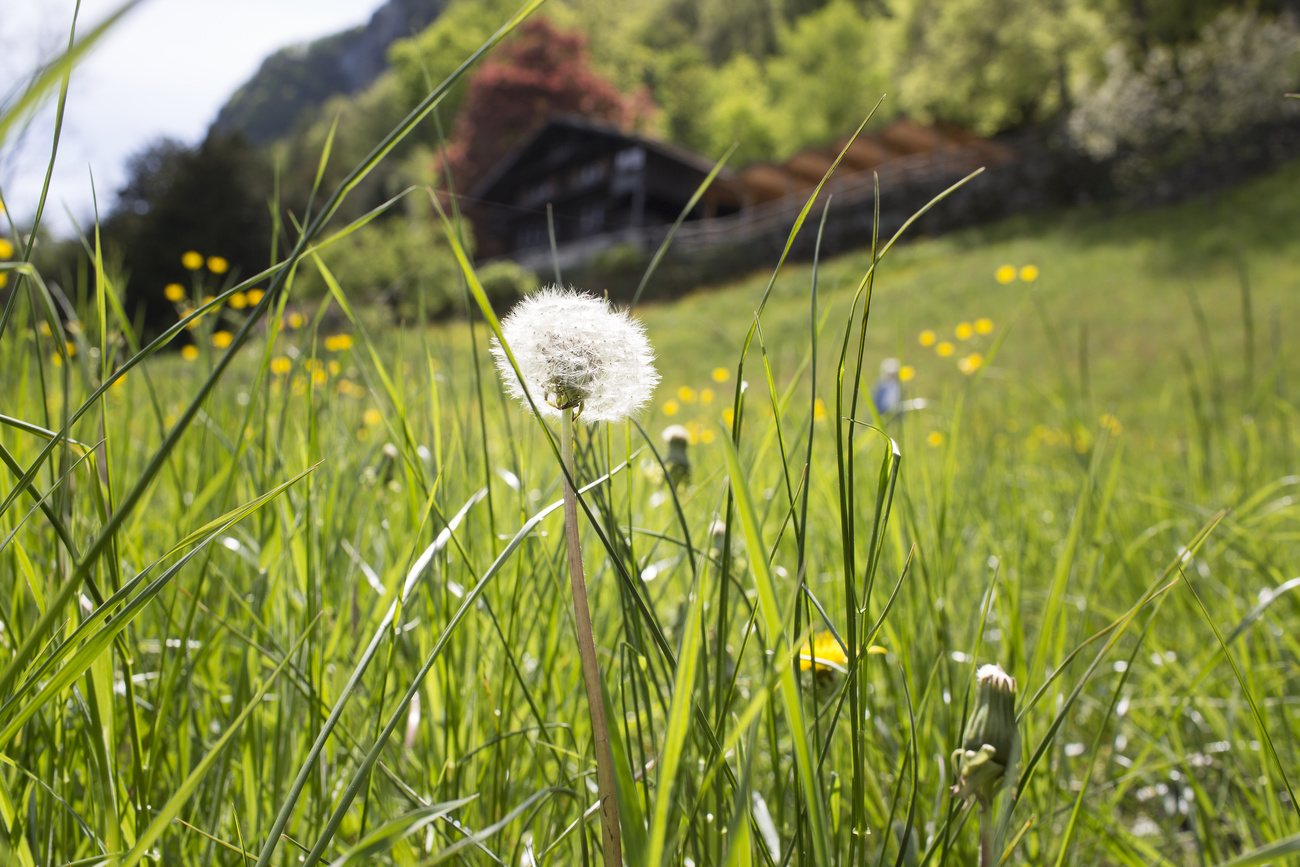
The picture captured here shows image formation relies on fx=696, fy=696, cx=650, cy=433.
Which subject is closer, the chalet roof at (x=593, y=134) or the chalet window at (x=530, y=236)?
the chalet roof at (x=593, y=134)

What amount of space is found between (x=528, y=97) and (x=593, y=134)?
725 centimetres

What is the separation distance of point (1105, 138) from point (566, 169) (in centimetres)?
1193

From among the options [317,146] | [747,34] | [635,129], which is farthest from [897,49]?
[317,146]

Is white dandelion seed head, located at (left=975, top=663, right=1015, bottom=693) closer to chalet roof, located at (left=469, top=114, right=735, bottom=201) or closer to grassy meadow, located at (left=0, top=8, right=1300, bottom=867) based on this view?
grassy meadow, located at (left=0, top=8, right=1300, bottom=867)

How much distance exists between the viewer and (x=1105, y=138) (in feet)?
39.0

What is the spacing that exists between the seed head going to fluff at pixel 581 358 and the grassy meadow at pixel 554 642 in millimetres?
39

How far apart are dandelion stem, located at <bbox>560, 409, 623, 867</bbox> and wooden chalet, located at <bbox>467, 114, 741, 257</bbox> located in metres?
15.1

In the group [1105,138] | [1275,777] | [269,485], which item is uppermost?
[269,485]

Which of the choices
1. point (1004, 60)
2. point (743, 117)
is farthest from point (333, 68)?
point (1004, 60)

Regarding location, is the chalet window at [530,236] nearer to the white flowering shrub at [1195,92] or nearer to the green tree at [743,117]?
the green tree at [743,117]

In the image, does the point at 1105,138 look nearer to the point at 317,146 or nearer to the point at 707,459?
the point at 707,459

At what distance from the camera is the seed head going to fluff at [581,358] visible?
31 cm

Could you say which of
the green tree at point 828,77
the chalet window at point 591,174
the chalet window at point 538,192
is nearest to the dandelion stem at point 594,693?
the chalet window at point 591,174

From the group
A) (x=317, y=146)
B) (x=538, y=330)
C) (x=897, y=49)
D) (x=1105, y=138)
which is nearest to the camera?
(x=538, y=330)
